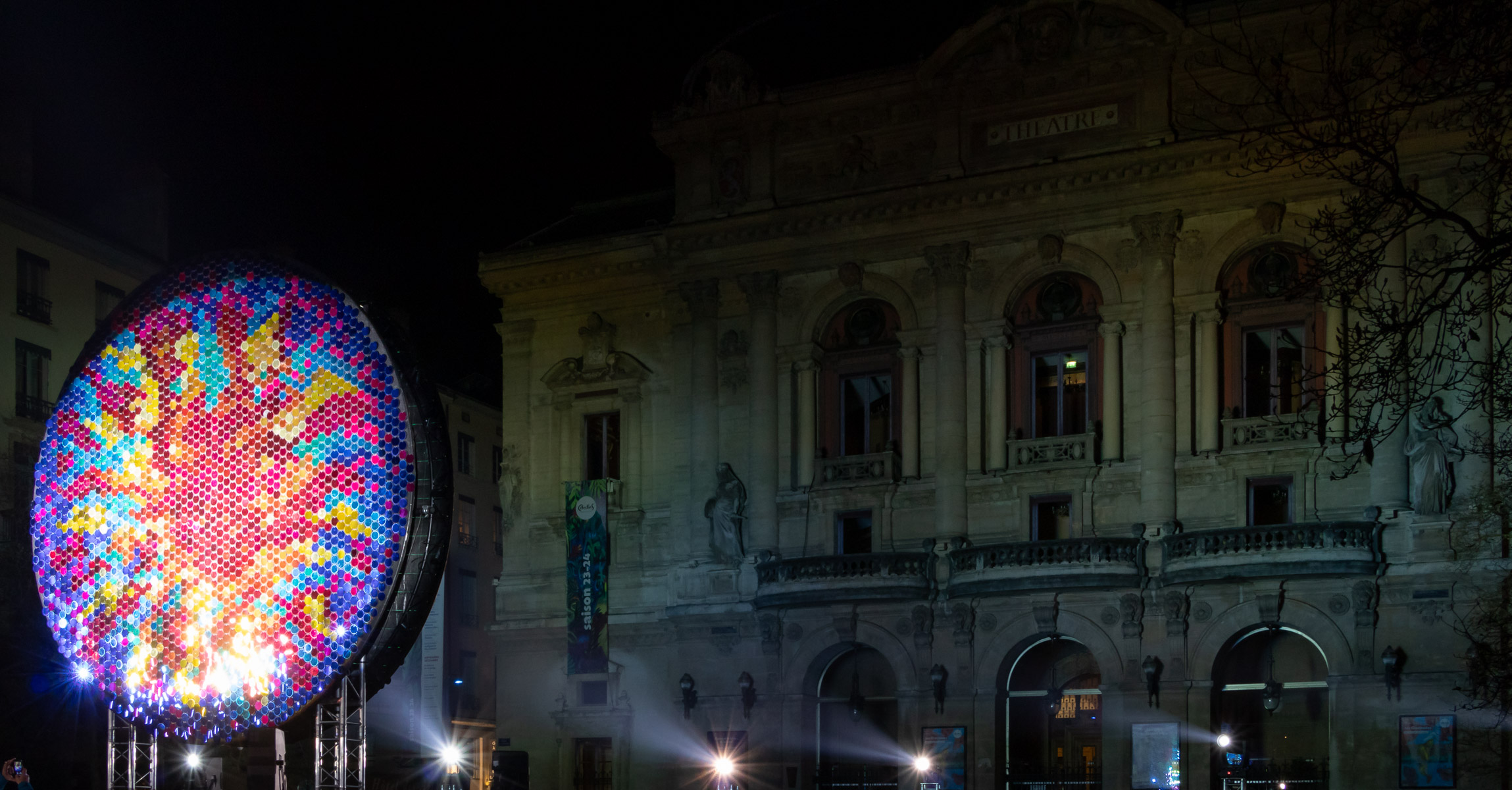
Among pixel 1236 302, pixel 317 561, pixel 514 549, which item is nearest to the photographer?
pixel 317 561

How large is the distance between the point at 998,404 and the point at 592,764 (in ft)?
50.7

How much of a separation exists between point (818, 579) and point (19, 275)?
1007 inches

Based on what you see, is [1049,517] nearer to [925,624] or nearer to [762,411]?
[925,624]

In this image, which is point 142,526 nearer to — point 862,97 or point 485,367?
point 862,97

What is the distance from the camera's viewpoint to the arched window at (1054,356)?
44000 mm

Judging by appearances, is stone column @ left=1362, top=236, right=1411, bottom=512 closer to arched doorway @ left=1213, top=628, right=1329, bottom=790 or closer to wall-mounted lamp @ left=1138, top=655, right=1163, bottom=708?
arched doorway @ left=1213, top=628, right=1329, bottom=790

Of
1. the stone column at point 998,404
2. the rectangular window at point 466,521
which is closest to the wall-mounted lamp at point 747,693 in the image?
the stone column at point 998,404

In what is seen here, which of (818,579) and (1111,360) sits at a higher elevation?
(1111,360)

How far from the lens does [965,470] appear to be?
146 feet

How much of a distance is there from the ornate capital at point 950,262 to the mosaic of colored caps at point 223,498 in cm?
2421

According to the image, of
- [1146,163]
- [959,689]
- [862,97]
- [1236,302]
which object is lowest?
[959,689]

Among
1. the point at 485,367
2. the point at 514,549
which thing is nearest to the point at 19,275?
the point at 514,549

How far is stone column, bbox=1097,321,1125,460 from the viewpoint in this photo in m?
42.9

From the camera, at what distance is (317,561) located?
22453mm
